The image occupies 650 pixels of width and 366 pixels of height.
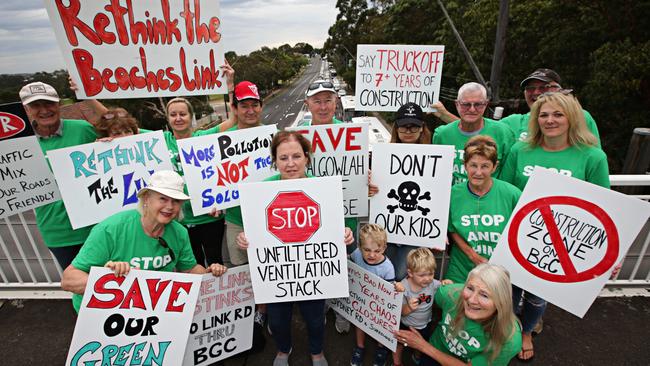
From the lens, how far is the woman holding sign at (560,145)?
103 inches

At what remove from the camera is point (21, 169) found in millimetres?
2930

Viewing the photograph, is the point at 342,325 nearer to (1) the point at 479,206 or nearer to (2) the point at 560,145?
(1) the point at 479,206

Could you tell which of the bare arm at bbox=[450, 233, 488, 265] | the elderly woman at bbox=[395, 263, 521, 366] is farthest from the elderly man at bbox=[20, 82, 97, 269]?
the bare arm at bbox=[450, 233, 488, 265]

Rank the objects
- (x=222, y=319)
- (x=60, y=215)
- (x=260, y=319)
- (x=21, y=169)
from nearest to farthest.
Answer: (x=222, y=319), (x=21, y=169), (x=60, y=215), (x=260, y=319)

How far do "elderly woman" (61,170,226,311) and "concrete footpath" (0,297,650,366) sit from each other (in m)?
1.36

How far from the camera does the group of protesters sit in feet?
7.31

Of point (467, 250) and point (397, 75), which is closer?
point (467, 250)

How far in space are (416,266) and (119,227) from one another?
214 centimetres

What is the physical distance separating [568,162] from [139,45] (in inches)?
153

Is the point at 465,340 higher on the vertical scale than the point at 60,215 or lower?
lower

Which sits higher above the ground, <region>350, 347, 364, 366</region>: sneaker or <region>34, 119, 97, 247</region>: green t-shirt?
<region>34, 119, 97, 247</region>: green t-shirt

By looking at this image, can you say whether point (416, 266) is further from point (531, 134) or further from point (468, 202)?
point (531, 134)

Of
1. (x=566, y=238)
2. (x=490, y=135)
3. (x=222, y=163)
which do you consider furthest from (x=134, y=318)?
(x=490, y=135)

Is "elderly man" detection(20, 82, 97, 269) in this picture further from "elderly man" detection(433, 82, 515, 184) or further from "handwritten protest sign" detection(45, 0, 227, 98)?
"elderly man" detection(433, 82, 515, 184)
